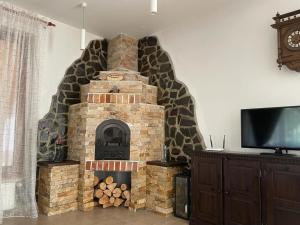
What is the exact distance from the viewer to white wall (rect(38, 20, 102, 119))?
4285 millimetres

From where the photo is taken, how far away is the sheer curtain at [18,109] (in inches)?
142

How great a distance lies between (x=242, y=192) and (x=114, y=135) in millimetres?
2179

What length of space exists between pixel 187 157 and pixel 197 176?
0.79 meters

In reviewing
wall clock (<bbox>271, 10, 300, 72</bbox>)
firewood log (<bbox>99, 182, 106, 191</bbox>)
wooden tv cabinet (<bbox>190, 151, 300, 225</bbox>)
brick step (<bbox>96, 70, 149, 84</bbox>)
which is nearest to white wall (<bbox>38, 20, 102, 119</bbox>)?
Answer: brick step (<bbox>96, 70, 149, 84</bbox>)

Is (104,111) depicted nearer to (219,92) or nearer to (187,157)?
(187,157)

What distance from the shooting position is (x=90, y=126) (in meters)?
4.15

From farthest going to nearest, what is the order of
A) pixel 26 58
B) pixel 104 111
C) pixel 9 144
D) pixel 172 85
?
pixel 172 85, pixel 104 111, pixel 26 58, pixel 9 144

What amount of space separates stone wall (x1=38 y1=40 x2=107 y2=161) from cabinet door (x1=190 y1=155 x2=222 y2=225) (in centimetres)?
237

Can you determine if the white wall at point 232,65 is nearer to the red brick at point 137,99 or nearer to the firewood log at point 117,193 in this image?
the red brick at point 137,99

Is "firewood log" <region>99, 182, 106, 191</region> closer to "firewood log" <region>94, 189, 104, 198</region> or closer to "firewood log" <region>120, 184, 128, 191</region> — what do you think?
"firewood log" <region>94, 189, 104, 198</region>

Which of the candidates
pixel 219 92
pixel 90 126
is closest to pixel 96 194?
pixel 90 126

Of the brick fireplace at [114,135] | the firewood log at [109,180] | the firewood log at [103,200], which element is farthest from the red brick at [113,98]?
the firewood log at [103,200]

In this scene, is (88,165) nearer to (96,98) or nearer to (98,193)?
(98,193)

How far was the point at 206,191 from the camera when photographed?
3.32m
